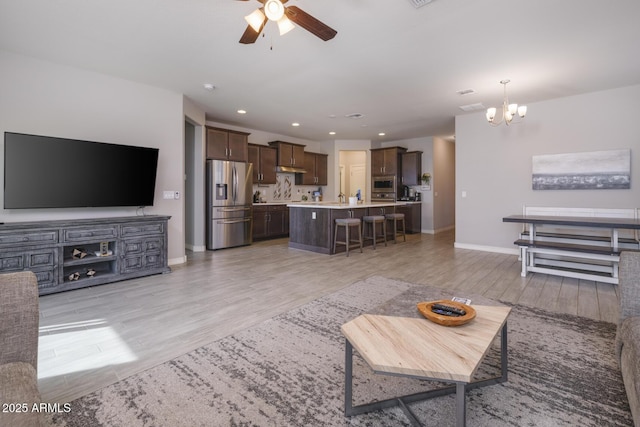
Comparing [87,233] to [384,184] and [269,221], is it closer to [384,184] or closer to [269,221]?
[269,221]

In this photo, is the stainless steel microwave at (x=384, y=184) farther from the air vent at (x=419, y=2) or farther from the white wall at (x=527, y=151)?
the air vent at (x=419, y=2)

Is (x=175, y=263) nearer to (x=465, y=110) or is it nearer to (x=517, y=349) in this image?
(x=517, y=349)

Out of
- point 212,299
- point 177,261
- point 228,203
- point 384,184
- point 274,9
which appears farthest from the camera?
point 384,184

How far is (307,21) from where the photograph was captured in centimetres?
230

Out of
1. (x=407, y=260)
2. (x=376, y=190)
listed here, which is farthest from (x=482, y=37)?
(x=376, y=190)

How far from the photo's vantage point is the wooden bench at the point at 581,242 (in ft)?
12.0

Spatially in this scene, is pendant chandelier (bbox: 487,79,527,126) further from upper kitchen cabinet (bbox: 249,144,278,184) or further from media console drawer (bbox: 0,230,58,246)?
media console drawer (bbox: 0,230,58,246)

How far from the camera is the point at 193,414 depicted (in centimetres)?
152

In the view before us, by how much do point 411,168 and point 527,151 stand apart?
11.2 ft

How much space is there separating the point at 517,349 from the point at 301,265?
3.09 meters

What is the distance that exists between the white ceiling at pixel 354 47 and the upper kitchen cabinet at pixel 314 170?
3.48 m

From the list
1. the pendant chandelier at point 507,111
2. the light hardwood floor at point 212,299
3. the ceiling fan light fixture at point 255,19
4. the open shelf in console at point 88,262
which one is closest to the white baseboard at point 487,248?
the light hardwood floor at point 212,299

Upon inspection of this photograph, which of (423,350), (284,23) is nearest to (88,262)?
(284,23)

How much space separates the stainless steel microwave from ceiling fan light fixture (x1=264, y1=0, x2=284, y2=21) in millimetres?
6849
